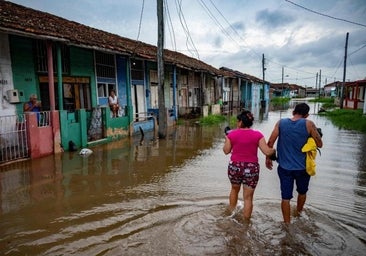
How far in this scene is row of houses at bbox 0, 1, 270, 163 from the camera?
316 inches

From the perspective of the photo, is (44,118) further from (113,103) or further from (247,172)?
(247,172)

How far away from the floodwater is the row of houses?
1046mm

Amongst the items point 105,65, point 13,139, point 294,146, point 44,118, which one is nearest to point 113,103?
point 105,65

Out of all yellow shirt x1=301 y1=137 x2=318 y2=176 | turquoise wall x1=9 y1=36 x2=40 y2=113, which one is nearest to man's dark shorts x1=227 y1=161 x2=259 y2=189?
yellow shirt x1=301 y1=137 x2=318 y2=176

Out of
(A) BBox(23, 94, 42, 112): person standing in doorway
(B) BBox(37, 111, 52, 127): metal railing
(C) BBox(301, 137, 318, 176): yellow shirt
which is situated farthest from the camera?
(A) BBox(23, 94, 42, 112): person standing in doorway

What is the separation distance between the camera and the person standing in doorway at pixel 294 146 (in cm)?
370

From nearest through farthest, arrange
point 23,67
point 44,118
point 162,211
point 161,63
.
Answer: point 162,211 → point 44,118 → point 23,67 → point 161,63

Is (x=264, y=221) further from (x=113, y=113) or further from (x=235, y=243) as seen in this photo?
(x=113, y=113)

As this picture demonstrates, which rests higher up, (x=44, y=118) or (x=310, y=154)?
(x=44, y=118)

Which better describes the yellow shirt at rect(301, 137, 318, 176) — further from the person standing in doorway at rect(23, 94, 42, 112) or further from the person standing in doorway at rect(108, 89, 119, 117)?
the person standing in doorway at rect(108, 89, 119, 117)

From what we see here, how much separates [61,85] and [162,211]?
21.1 feet

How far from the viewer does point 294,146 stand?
373cm

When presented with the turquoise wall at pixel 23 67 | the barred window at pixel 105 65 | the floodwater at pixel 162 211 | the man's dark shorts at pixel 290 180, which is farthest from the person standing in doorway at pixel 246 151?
the barred window at pixel 105 65

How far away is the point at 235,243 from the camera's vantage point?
3.54m
